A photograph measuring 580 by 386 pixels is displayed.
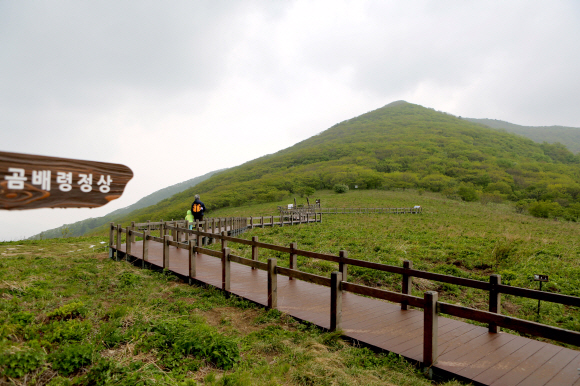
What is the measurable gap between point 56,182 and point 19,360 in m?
1.81

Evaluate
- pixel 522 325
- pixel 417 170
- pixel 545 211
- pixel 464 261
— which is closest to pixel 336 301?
pixel 522 325

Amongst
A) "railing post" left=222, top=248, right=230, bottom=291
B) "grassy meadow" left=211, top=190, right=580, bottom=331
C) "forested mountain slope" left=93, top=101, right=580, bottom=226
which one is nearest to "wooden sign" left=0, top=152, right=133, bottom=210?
"railing post" left=222, top=248, right=230, bottom=291

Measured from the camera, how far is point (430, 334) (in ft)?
12.5

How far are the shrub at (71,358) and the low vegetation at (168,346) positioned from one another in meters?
0.01

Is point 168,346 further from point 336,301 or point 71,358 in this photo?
point 336,301

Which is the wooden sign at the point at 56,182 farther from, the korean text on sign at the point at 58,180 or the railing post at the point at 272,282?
the railing post at the point at 272,282

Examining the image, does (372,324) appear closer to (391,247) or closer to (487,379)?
(487,379)

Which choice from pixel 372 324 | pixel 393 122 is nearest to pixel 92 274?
pixel 372 324

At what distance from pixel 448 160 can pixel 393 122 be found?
83.7 meters

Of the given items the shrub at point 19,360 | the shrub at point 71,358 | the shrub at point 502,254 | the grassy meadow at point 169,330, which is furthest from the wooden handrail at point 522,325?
the shrub at point 502,254

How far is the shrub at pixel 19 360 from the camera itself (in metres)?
3.10

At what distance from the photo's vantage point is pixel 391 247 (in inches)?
490

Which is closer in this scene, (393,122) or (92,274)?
(92,274)

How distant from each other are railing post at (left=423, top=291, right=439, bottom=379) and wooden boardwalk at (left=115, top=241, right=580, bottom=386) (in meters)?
0.10
